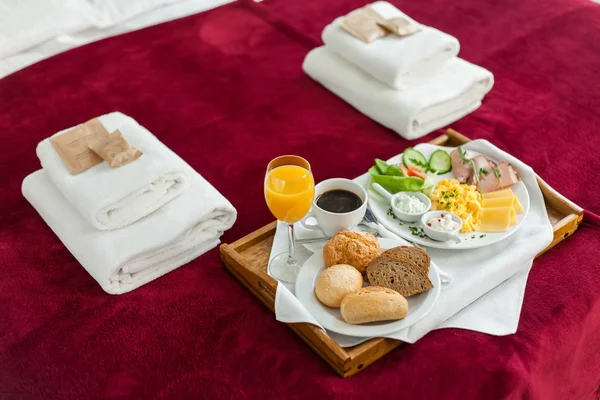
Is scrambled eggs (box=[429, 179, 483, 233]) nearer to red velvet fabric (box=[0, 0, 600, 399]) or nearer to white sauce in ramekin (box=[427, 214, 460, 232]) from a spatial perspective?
white sauce in ramekin (box=[427, 214, 460, 232])

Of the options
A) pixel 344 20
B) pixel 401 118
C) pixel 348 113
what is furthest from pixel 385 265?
pixel 344 20

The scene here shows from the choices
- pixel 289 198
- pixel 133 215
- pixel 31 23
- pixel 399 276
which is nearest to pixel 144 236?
pixel 133 215

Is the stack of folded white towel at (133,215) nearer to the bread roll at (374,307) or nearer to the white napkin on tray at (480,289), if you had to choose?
the white napkin on tray at (480,289)

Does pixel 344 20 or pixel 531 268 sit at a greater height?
pixel 344 20

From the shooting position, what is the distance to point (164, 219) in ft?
4.80

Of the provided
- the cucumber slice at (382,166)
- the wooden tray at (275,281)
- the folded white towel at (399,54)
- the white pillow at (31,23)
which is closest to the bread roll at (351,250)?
the wooden tray at (275,281)

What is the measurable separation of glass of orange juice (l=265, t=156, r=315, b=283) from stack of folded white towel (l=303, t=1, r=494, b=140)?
56 centimetres

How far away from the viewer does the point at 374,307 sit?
3.98 feet

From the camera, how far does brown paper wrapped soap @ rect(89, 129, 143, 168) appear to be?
1516 mm

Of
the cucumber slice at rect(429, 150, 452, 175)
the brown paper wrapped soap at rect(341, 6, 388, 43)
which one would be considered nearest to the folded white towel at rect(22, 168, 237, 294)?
the cucumber slice at rect(429, 150, 452, 175)

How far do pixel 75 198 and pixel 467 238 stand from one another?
2.83 ft

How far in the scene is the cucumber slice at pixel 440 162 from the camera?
1.62m

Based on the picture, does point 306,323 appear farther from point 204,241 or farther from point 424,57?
point 424,57

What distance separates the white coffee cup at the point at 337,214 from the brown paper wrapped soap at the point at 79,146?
526mm
